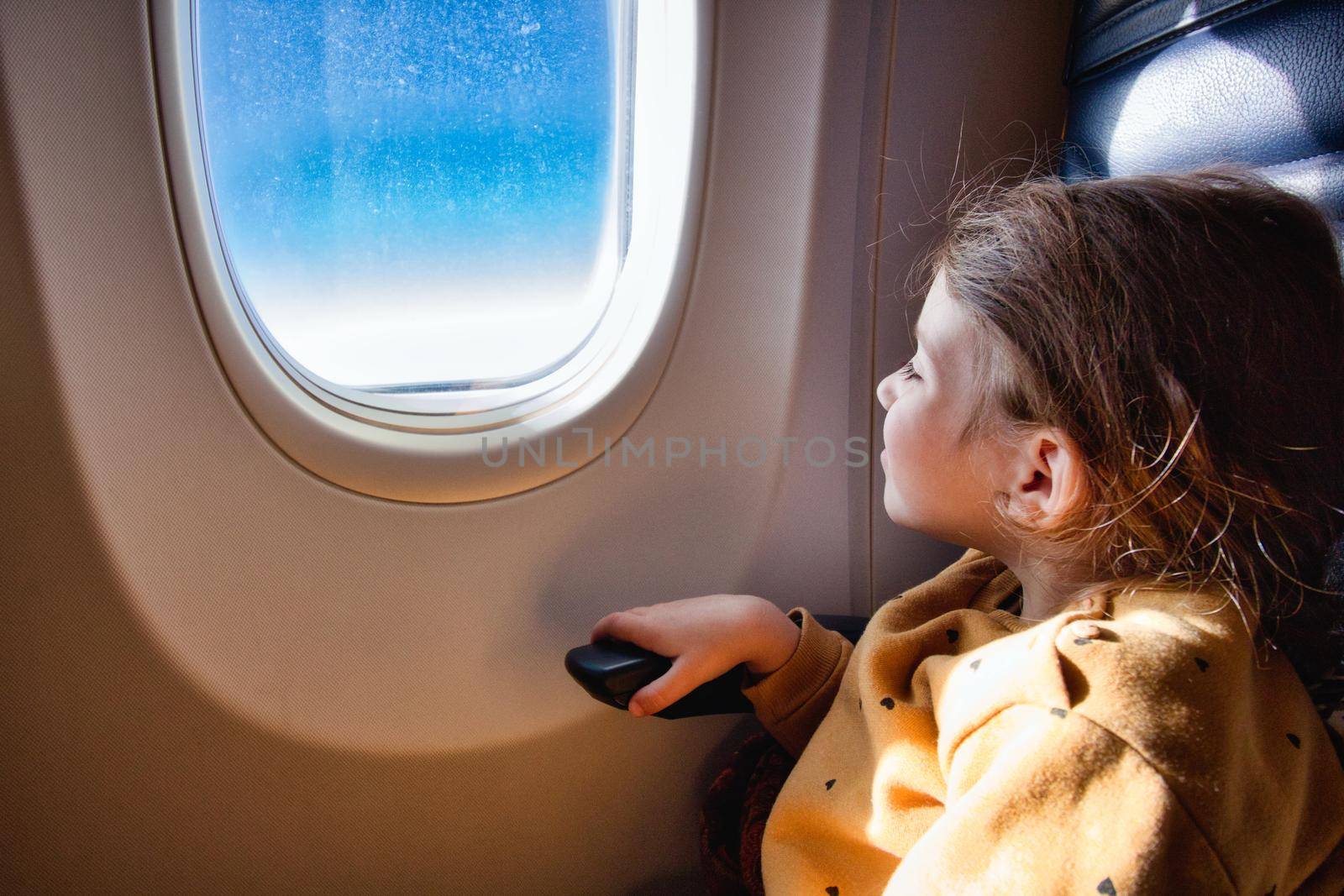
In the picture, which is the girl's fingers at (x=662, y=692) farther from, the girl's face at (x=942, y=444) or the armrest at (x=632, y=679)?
the girl's face at (x=942, y=444)

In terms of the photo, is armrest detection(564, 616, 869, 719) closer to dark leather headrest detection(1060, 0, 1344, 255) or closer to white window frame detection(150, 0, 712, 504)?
white window frame detection(150, 0, 712, 504)

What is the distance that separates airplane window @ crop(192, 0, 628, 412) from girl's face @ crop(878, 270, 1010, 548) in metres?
0.37

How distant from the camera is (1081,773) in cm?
54

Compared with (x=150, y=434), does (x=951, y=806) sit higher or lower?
lower

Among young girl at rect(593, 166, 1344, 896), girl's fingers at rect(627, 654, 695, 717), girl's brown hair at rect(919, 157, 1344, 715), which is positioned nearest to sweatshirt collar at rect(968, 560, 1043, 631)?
young girl at rect(593, 166, 1344, 896)

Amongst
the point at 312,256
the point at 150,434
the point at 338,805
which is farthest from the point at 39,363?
the point at 338,805

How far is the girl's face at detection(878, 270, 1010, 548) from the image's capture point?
30.7 inches

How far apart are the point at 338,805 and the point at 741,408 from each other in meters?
0.61

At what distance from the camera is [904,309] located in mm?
1046

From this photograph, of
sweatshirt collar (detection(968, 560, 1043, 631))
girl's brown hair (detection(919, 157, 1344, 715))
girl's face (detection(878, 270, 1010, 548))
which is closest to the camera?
girl's brown hair (detection(919, 157, 1344, 715))

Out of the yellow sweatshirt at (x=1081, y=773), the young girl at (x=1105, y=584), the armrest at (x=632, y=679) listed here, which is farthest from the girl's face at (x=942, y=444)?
the armrest at (x=632, y=679)

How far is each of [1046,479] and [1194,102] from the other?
1.22 feet

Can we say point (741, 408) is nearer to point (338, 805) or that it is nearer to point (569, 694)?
point (569, 694)

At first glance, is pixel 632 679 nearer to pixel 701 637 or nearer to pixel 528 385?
pixel 701 637
